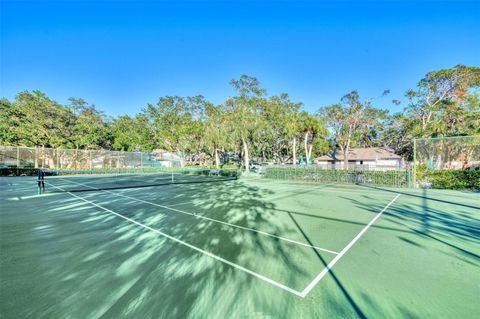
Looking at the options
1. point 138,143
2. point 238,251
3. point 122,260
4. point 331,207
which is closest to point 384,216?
point 331,207

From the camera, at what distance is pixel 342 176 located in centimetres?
1800

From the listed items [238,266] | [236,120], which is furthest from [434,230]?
[236,120]

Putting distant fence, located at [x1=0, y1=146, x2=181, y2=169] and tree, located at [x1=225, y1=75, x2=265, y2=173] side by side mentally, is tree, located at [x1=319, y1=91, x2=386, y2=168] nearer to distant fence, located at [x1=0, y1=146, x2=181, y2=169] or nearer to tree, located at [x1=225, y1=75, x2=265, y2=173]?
tree, located at [x1=225, y1=75, x2=265, y2=173]

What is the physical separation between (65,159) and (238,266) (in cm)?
3295

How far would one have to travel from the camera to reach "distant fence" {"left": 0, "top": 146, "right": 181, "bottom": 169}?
74.6 feet

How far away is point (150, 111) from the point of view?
1474 inches

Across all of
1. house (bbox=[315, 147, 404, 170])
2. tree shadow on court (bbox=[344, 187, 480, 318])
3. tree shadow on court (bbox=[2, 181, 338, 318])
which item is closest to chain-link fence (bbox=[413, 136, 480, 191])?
tree shadow on court (bbox=[344, 187, 480, 318])

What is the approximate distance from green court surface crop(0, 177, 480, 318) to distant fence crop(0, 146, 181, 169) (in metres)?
23.9

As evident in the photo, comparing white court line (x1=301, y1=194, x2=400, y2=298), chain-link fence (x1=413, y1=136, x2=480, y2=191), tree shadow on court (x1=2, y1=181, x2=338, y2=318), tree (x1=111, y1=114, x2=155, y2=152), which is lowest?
white court line (x1=301, y1=194, x2=400, y2=298)

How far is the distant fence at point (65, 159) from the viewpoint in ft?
74.6

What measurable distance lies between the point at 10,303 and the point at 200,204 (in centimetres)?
628

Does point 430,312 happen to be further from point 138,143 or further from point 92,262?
point 138,143

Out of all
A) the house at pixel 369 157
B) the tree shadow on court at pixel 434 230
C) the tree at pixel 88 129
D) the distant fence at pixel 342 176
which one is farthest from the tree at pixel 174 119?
the tree shadow on court at pixel 434 230

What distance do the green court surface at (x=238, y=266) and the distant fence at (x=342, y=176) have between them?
30.2ft
